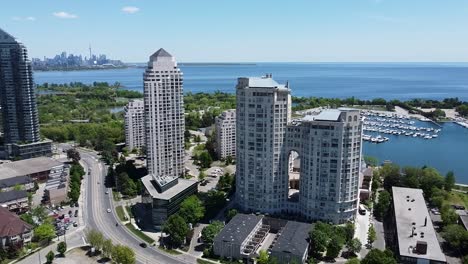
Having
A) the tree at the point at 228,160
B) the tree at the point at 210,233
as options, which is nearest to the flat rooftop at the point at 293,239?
the tree at the point at 210,233

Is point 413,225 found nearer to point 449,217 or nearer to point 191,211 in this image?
point 449,217

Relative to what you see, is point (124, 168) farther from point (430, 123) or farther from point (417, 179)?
point (430, 123)

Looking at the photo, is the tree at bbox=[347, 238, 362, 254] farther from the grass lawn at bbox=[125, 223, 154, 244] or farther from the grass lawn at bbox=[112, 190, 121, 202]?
the grass lawn at bbox=[112, 190, 121, 202]

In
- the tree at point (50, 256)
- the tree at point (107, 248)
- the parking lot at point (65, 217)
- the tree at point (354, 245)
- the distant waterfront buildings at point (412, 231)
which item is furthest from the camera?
the parking lot at point (65, 217)

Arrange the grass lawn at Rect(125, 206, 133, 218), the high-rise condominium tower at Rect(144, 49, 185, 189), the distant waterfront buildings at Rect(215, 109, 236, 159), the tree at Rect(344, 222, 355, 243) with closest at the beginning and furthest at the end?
the tree at Rect(344, 222, 355, 243)
the grass lawn at Rect(125, 206, 133, 218)
the high-rise condominium tower at Rect(144, 49, 185, 189)
the distant waterfront buildings at Rect(215, 109, 236, 159)

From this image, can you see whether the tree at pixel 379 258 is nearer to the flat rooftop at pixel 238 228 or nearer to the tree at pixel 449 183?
the flat rooftop at pixel 238 228

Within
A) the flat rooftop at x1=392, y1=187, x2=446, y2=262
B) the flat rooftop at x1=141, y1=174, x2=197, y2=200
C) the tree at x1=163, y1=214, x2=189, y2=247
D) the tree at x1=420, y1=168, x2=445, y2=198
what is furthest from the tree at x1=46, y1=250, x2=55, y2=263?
the tree at x1=420, y1=168, x2=445, y2=198

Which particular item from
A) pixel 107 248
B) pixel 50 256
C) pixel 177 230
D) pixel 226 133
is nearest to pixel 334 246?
pixel 177 230
